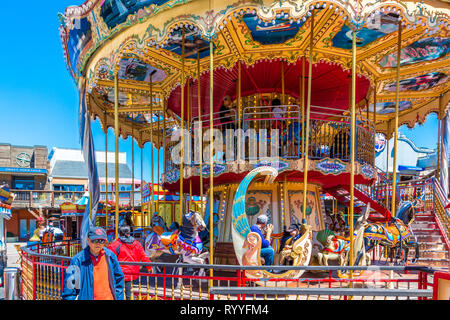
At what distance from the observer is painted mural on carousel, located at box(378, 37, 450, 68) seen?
9.24 m

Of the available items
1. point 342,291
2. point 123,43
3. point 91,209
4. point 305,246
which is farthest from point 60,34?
point 342,291

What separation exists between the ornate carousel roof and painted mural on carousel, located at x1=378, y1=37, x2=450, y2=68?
27 millimetres

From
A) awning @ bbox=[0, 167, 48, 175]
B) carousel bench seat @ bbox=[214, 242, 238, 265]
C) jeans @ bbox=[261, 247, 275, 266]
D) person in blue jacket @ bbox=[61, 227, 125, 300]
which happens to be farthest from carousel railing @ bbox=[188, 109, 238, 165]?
awning @ bbox=[0, 167, 48, 175]

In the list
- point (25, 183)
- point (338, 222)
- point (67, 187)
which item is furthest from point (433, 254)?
point (67, 187)

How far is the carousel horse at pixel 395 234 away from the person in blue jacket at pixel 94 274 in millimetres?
5305

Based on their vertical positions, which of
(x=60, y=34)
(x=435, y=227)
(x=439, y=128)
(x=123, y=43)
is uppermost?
(x=60, y=34)

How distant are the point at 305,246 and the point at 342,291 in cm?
379

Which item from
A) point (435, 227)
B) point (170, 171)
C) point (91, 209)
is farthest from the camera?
point (435, 227)

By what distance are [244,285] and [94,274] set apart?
225cm

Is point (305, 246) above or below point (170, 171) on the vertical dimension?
below

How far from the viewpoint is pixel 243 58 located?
9.95m

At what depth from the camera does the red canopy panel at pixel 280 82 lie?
10383mm
